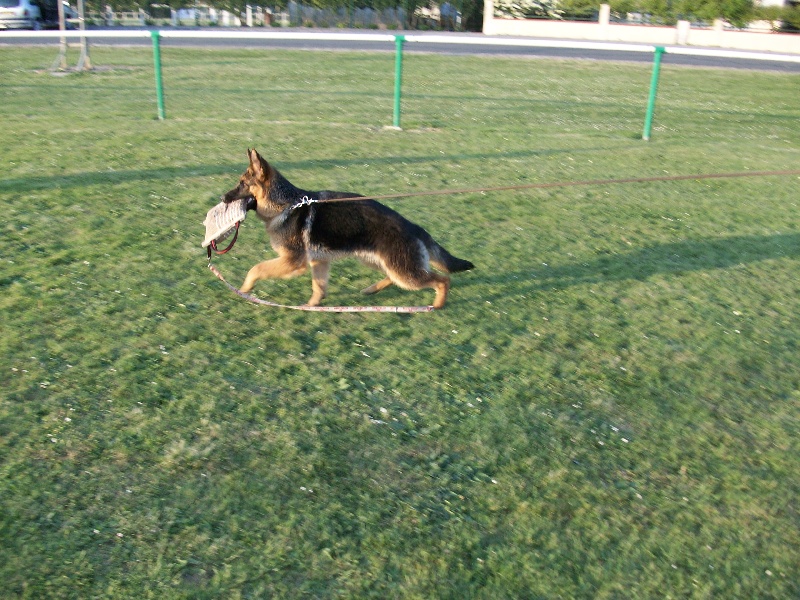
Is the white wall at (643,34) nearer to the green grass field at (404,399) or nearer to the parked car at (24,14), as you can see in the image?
the parked car at (24,14)

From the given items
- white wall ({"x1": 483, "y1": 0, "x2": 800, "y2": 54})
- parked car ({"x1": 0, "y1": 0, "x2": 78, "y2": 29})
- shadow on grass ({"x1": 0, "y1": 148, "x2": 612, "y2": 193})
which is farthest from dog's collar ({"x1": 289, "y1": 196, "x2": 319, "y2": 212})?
white wall ({"x1": 483, "y1": 0, "x2": 800, "y2": 54})

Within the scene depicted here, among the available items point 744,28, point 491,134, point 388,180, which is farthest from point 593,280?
point 744,28

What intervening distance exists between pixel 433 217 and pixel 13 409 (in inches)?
189

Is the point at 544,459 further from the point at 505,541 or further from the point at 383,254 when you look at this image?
the point at 383,254

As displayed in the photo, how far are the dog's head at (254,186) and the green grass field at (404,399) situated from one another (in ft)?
2.45

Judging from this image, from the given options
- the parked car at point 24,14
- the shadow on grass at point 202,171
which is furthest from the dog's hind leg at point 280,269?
the parked car at point 24,14

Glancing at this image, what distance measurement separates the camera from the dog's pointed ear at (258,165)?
558cm

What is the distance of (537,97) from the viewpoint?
18.0 m

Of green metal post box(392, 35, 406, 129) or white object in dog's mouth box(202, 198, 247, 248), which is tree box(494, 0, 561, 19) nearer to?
green metal post box(392, 35, 406, 129)

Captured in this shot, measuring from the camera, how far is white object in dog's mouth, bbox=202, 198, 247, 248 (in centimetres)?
561

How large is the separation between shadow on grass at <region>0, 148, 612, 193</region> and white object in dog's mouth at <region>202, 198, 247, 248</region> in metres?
3.37

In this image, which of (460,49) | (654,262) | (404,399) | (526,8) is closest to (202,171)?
(654,262)

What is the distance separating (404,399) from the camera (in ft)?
15.4

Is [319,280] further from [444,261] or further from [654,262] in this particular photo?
[654,262]
